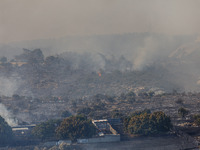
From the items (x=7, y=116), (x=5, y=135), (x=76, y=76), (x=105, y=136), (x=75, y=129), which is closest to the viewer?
(x=5, y=135)

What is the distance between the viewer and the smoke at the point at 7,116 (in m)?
52.6

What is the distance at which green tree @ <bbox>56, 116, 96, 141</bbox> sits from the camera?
42.6 m

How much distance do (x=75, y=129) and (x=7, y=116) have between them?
17367 mm

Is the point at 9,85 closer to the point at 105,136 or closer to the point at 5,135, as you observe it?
the point at 5,135

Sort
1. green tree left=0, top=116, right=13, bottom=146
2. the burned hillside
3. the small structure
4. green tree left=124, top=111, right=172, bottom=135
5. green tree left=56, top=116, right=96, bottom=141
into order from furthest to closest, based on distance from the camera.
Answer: the burned hillside < green tree left=124, top=111, right=172, bottom=135 < green tree left=56, top=116, right=96, bottom=141 < the small structure < green tree left=0, top=116, right=13, bottom=146

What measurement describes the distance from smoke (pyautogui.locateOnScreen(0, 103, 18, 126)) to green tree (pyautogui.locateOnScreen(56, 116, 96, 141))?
10.9 metres

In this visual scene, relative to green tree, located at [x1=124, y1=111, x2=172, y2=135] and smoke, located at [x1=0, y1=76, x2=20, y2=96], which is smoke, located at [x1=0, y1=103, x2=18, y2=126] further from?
smoke, located at [x1=0, y1=76, x2=20, y2=96]

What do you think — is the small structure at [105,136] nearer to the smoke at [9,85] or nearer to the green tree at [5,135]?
the green tree at [5,135]

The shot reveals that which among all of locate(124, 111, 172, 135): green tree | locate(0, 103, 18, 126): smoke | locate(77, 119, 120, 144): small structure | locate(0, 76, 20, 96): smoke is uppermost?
locate(0, 76, 20, 96): smoke

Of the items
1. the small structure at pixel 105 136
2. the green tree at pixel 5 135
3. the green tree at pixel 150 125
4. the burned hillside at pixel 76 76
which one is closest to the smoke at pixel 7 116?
the green tree at pixel 5 135

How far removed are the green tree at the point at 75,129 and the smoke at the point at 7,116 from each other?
10932 millimetres

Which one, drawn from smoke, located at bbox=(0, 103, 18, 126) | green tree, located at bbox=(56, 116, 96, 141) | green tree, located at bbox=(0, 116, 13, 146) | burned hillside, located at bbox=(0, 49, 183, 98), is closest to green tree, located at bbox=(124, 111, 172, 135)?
green tree, located at bbox=(56, 116, 96, 141)

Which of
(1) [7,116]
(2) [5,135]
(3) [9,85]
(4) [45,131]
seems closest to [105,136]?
(4) [45,131]

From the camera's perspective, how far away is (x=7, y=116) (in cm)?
5662
